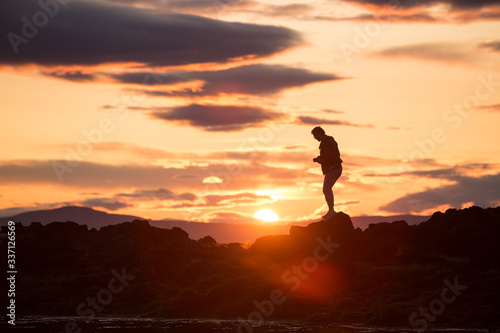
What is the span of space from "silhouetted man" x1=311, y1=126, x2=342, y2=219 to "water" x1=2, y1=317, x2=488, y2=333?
291 inches

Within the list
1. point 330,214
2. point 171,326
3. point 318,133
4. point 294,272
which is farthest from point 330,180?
point 171,326

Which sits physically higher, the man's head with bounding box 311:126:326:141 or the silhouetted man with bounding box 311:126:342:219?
the man's head with bounding box 311:126:326:141

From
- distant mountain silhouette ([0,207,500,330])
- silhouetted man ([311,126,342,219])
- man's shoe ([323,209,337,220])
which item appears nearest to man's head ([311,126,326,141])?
silhouetted man ([311,126,342,219])

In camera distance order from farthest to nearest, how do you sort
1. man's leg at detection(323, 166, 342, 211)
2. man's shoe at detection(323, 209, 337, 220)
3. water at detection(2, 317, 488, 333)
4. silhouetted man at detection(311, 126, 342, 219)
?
man's shoe at detection(323, 209, 337, 220) → man's leg at detection(323, 166, 342, 211) → silhouetted man at detection(311, 126, 342, 219) → water at detection(2, 317, 488, 333)

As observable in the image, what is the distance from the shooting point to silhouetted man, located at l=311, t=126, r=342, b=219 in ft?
122

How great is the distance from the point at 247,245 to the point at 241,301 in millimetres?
13637

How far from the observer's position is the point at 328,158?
37.1 m

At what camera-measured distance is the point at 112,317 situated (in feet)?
118

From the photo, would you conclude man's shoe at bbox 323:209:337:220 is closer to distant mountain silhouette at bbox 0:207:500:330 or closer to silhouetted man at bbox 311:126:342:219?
distant mountain silhouette at bbox 0:207:500:330

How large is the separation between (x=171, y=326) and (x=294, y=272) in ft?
22.8

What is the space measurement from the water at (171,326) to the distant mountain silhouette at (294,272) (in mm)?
1557

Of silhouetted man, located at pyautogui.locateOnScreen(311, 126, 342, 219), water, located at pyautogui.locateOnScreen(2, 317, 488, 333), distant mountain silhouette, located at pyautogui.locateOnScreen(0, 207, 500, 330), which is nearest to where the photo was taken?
water, located at pyautogui.locateOnScreen(2, 317, 488, 333)

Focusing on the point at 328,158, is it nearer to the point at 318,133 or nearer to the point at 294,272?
the point at 318,133

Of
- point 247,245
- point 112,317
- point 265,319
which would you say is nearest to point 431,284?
point 265,319
